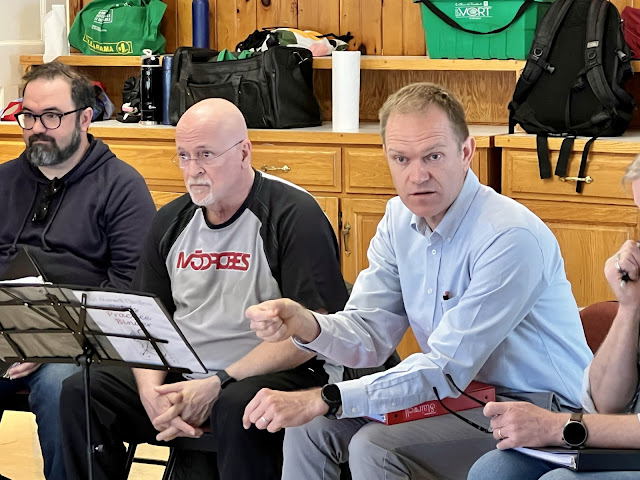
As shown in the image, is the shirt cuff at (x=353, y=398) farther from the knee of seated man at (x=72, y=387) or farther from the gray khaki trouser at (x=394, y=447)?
the knee of seated man at (x=72, y=387)

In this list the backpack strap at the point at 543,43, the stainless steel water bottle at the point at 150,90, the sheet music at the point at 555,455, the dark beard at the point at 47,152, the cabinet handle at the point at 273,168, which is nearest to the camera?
the sheet music at the point at 555,455

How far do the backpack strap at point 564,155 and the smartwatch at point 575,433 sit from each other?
205cm

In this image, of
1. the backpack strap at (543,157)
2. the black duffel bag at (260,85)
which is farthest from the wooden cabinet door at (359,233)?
the backpack strap at (543,157)

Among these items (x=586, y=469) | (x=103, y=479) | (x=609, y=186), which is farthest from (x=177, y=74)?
(x=586, y=469)

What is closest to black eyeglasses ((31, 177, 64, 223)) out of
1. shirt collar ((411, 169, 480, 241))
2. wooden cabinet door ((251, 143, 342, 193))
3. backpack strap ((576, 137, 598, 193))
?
wooden cabinet door ((251, 143, 342, 193))

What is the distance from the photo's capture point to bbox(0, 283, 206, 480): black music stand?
2354 millimetres

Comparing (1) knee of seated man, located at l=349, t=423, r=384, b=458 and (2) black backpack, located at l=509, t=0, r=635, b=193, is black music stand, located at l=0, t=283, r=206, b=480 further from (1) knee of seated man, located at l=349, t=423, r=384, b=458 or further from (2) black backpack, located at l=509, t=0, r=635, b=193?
(2) black backpack, located at l=509, t=0, r=635, b=193

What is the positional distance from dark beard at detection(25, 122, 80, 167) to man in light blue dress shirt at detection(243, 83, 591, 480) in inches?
51.2

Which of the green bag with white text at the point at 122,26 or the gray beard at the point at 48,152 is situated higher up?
the green bag with white text at the point at 122,26

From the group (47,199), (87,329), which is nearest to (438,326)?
(87,329)

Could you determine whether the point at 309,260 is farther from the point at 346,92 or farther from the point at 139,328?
the point at 346,92

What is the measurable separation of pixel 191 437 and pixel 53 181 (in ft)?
3.52

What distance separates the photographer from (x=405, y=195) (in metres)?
2.39

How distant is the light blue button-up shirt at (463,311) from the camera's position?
2262mm
